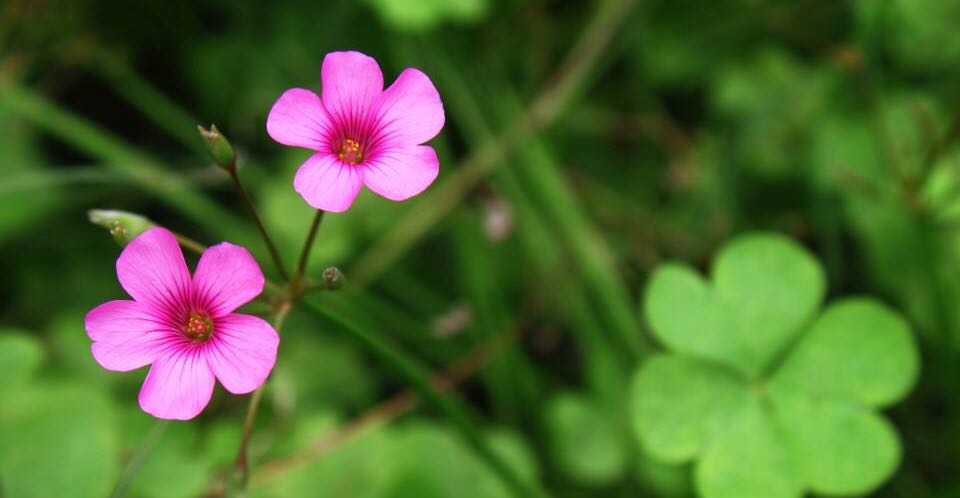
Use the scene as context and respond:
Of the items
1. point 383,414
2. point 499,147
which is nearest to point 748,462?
point 383,414

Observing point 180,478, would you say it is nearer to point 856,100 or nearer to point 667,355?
point 667,355

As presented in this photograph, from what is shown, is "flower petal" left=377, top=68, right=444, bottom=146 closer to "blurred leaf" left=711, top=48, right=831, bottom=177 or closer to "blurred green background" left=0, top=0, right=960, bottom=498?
"blurred green background" left=0, top=0, right=960, bottom=498

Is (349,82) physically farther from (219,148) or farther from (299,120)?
(219,148)

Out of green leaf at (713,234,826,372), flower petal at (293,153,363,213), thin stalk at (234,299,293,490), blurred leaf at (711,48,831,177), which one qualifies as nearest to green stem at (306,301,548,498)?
thin stalk at (234,299,293,490)

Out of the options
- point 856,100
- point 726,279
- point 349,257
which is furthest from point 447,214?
point 856,100

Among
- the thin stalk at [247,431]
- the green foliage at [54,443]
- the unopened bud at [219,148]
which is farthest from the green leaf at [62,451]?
the unopened bud at [219,148]
